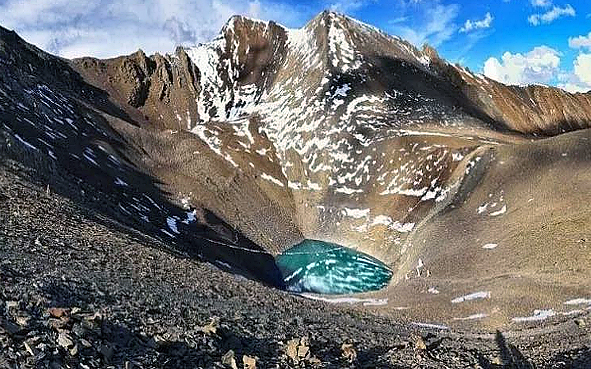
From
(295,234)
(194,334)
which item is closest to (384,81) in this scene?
(295,234)

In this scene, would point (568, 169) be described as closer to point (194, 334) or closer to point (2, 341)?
point (194, 334)

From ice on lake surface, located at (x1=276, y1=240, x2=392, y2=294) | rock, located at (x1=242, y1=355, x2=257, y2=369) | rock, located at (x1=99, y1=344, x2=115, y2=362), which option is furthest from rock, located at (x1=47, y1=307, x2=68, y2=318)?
ice on lake surface, located at (x1=276, y1=240, x2=392, y2=294)

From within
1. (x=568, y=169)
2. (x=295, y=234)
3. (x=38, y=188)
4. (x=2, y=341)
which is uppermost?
(x=568, y=169)

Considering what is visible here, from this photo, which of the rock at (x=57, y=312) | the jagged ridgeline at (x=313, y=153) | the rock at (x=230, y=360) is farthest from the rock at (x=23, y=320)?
the jagged ridgeline at (x=313, y=153)

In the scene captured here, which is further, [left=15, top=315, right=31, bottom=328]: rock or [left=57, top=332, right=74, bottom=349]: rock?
[left=15, top=315, right=31, bottom=328]: rock

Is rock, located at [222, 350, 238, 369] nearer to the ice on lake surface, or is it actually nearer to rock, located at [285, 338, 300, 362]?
rock, located at [285, 338, 300, 362]

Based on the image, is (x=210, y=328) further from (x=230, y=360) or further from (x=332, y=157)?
(x=332, y=157)
